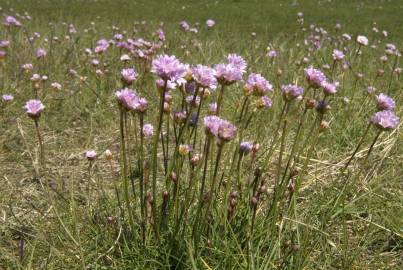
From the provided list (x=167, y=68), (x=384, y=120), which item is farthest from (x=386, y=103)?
(x=167, y=68)

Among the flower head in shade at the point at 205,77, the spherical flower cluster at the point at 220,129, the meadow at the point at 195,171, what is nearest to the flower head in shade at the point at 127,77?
the meadow at the point at 195,171

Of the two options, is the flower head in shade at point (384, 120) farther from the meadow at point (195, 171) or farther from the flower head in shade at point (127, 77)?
the flower head in shade at point (127, 77)

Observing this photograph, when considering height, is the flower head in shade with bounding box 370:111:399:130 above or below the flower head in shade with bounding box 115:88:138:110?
below

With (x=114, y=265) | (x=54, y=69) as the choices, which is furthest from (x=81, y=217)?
(x=54, y=69)

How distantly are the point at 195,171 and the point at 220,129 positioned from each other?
12.0 inches

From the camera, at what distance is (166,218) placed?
1690mm

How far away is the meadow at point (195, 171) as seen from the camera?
1.60 metres

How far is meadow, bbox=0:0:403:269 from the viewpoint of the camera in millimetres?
1600

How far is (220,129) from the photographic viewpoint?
53.2 inches

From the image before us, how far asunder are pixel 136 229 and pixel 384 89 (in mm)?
3032

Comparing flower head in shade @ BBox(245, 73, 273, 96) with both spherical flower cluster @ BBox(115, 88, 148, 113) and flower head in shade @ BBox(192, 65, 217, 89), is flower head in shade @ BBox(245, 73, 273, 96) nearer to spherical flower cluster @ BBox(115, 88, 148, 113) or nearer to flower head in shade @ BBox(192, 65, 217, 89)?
flower head in shade @ BBox(192, 65, 217, 89)

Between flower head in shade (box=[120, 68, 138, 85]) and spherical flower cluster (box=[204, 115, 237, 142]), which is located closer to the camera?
spherical flower cluster (box=[204, 115, 237, 142])

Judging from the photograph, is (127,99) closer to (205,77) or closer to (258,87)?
(205,77)

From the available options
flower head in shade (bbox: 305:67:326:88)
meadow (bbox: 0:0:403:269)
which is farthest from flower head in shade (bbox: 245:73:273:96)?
flower head in shade (bbox: 305:67:326:88)
